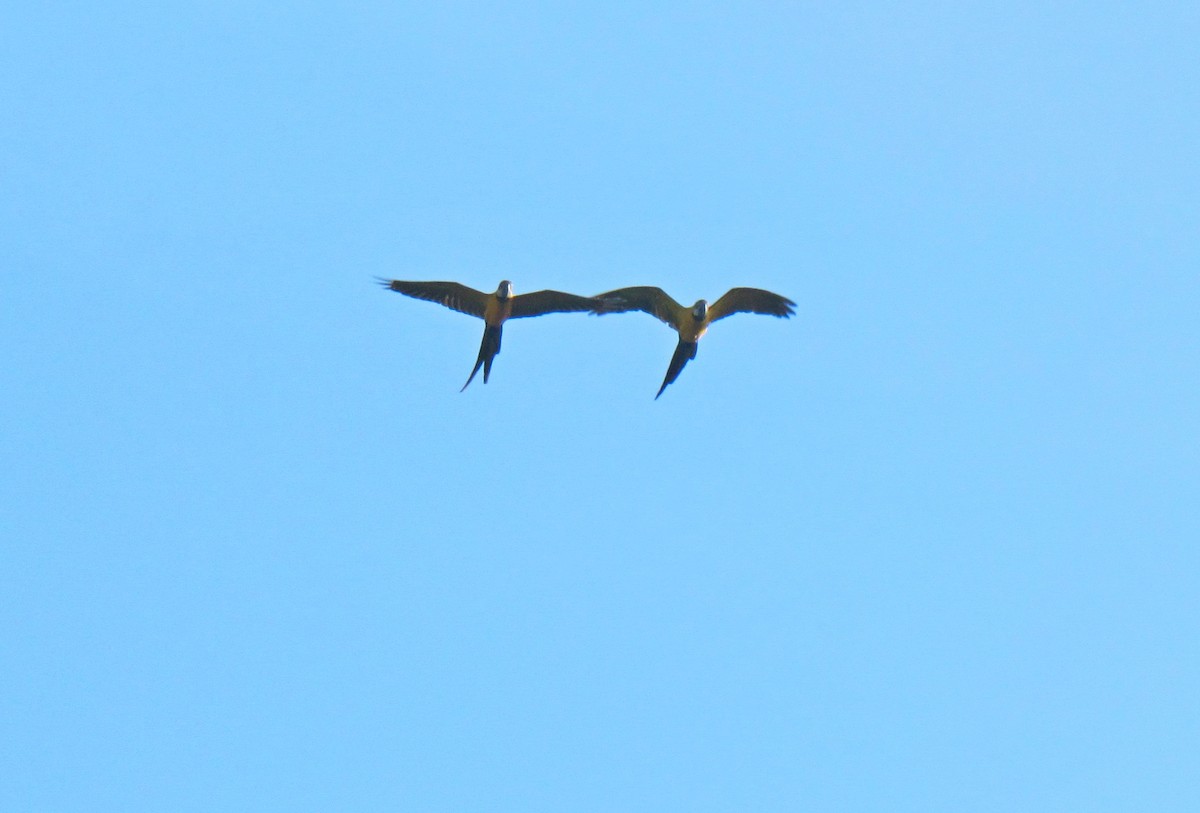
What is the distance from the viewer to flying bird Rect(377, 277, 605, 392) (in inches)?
637

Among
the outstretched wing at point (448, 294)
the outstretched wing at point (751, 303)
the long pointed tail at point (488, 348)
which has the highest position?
the outstretched wing at point (751, 303)

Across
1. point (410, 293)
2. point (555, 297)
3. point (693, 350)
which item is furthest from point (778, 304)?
point (410, 293)

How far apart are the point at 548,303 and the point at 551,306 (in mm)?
67

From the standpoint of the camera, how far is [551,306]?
53.8 feet

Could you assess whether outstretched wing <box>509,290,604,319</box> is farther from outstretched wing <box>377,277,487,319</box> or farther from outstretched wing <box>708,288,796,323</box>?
outstretched wing <box>708,288,796,323</box>

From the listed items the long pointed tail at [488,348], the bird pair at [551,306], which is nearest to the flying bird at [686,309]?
the bird pair at [551,306]

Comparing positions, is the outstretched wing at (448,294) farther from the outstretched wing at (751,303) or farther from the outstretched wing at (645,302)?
the outstretched wing at (751,303)

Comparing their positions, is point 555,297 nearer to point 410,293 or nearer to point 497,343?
point 497,343

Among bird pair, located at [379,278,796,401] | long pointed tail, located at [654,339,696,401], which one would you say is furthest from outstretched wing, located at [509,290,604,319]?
long pointed tail, located at [654,339,696,401]

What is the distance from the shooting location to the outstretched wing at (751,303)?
55.3 ft

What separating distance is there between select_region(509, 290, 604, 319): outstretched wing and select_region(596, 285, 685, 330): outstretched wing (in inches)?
7.6

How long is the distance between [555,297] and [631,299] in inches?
43.8

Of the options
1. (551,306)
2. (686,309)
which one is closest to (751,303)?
(686,309)

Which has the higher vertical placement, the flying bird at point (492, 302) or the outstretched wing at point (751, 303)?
the outstretched wing at point (751, 303)
